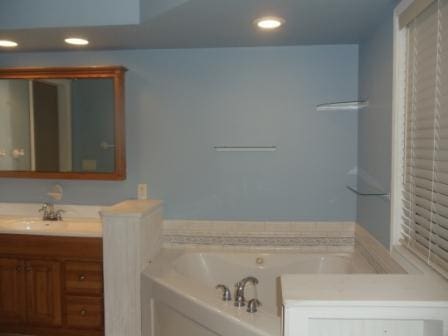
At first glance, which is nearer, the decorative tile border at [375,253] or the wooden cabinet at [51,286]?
the decorative tile border at [375,253]

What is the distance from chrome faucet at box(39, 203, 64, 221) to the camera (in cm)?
309

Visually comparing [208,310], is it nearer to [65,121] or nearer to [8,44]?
[65,121]

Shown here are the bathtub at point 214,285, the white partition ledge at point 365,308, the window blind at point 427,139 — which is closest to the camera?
the white partition ledge at point 365,308

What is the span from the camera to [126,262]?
2506mm

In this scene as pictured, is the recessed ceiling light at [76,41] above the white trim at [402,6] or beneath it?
above

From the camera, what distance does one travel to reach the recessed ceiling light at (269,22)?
7.30ft

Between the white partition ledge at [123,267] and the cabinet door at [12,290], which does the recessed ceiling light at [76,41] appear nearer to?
the white partition ledge at [123,267]

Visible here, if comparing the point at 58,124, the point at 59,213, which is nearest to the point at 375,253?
the point at 59,213

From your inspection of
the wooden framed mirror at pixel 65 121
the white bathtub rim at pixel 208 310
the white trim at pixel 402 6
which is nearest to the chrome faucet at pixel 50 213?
the wooden framed mirror at pixel 65 121

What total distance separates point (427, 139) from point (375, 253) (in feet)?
2.97

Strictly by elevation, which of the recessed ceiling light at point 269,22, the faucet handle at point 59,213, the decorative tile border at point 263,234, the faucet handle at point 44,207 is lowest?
the decorative tile border at point 263,234

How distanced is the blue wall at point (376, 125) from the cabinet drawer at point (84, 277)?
6.31 ft

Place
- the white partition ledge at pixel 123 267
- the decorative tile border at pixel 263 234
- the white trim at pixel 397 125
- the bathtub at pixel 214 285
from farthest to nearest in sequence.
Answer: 1. the decorative tile border at pixel 263 234
2. the white partition ledge at pixel 123 267
3. the white trim at pixel 397 125
4. the bathtub at pixel 214 285

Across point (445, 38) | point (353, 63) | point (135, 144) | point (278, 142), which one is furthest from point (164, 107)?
point (445, 38)
